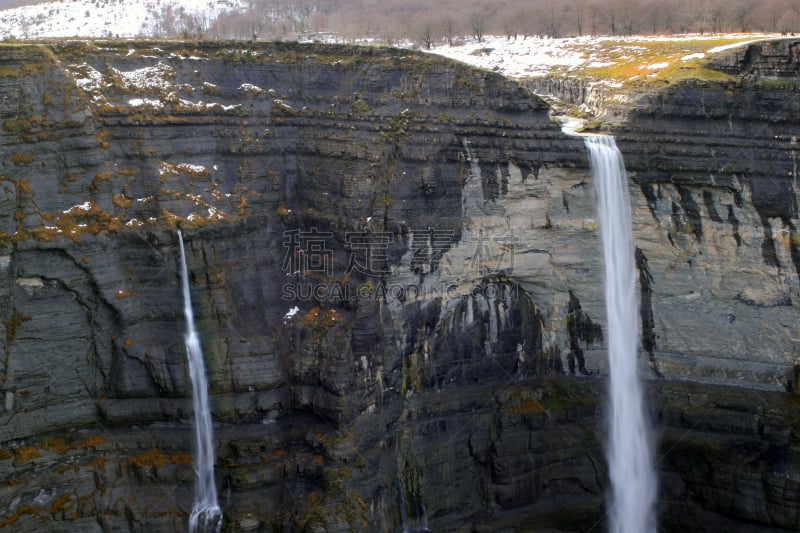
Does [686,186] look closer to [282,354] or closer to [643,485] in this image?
[643,485]

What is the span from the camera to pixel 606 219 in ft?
98.5

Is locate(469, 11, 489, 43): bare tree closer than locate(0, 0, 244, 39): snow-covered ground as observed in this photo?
No

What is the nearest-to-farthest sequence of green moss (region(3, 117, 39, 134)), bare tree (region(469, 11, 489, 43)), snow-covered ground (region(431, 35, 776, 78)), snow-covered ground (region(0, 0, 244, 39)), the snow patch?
green moss (region(3, 117, 39, 134)), the snow patch, snow-covered ground (region(431, 35, 776, 78)), snow-covered ground (region(0, 0, 244, 39)), bare tree (region(469, 11, 489, 43))

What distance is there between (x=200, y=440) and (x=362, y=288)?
7.52 m

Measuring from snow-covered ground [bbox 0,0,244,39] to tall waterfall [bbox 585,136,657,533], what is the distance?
82.8ft

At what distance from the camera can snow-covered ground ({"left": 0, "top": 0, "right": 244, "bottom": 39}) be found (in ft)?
136

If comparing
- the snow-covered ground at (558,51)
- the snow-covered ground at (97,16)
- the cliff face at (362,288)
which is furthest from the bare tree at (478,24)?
the cliff face at (362,288)

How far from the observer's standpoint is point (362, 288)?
28234mm

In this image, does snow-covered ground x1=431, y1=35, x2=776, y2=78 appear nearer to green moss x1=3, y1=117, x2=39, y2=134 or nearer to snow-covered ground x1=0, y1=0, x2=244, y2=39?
snow-covered ground x1=0, y1=0, x2=244, y2=39

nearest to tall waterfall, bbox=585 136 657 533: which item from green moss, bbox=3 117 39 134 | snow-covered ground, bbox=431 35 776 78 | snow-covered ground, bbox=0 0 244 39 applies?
snow-covered ground, bbox=431 35 776 78

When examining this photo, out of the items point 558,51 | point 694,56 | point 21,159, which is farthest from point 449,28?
point 21,159

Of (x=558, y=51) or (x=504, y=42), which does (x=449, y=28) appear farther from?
(x=558, y=51)

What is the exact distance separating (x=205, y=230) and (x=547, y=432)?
14599 millimetres

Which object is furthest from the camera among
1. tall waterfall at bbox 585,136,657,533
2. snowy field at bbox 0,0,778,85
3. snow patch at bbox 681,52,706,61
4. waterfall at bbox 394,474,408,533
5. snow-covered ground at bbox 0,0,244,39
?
snow-covered ground at bbox 0,0,244,39
